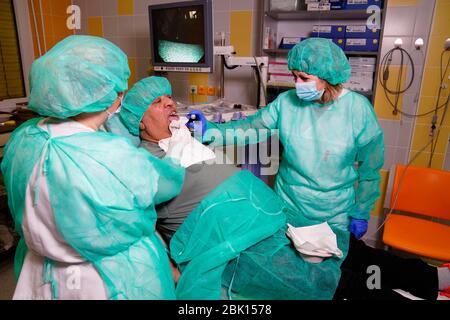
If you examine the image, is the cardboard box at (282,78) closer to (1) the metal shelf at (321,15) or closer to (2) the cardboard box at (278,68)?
(2) the cardboard box at (278,68)

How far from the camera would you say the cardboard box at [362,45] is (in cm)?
214

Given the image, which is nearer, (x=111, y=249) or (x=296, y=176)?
(x=111, y=249)

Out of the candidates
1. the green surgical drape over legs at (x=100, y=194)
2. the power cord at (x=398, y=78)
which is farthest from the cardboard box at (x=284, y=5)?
the green surgical drape over legs at (x=100, y=194)

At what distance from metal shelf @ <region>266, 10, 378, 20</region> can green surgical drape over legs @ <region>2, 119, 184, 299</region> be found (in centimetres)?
179

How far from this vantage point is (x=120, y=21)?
3.01 m

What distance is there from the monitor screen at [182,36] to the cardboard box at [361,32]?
93 cm

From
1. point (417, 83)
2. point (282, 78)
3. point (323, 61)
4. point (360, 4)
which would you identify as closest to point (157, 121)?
point (323, 61)

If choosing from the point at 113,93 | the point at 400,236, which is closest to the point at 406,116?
the point at 400,236

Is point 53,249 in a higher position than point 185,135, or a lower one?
lower

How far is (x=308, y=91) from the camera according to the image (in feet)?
4.98

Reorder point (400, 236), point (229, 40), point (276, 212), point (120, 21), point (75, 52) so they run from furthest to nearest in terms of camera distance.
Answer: point (120, 21), point (229, 40), point (400, 236), point (276, 212), point (75, 52)

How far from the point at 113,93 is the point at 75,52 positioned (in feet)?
0.44

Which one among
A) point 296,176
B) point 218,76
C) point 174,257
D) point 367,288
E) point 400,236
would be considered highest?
point 218,76

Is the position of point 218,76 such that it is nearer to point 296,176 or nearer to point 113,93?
point 296,176
